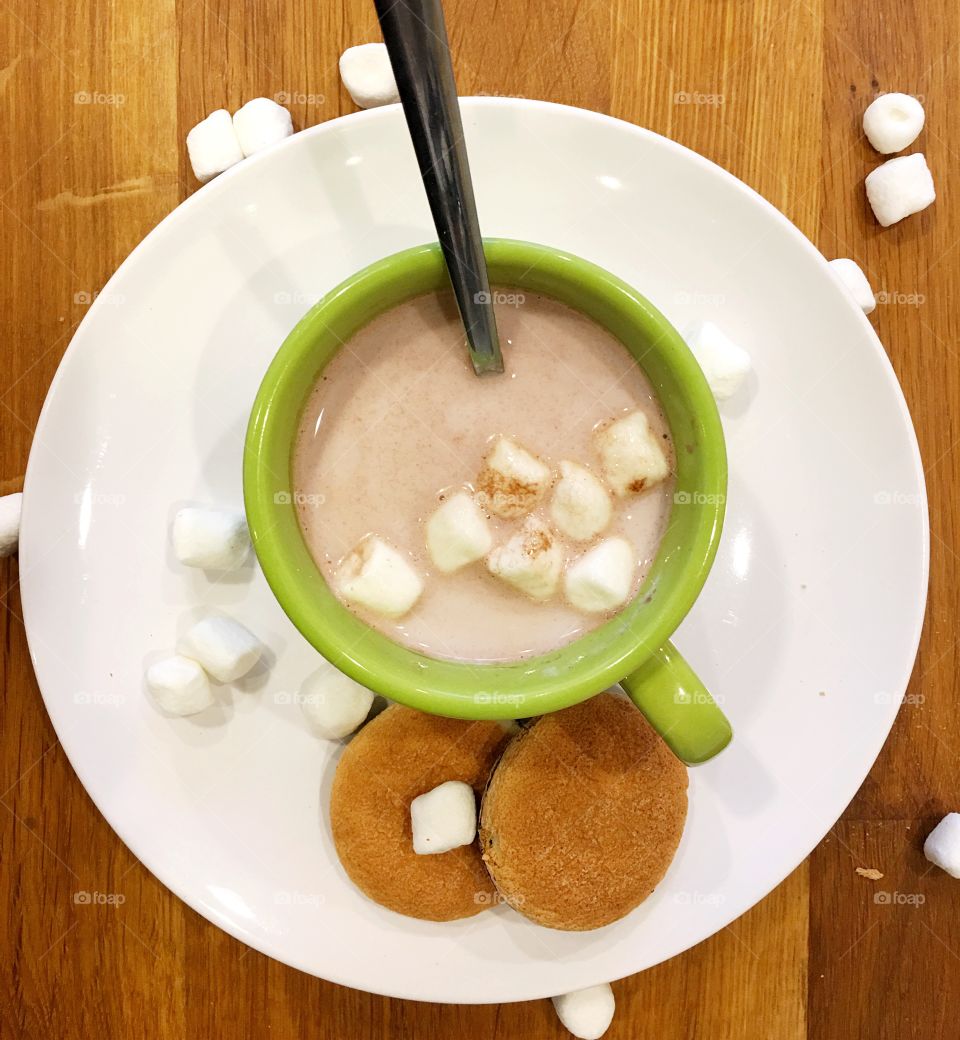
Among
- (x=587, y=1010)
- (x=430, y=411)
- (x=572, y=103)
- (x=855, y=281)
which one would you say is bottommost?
(x=587, y=1010)

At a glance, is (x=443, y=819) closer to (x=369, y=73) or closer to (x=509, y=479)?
(x=509, y=479)

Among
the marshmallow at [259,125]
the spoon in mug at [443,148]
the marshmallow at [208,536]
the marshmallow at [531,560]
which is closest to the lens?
the spoon in mug at [443,148]

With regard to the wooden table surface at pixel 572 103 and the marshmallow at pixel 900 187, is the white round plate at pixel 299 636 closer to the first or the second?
the wooden table surface at pixel 572 103

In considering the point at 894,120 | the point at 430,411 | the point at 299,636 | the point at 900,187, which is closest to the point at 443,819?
the point at 299,636

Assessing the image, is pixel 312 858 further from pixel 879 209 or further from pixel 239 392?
pixel 879 209

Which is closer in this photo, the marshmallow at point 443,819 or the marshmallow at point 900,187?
the marshmallow at point 443,819

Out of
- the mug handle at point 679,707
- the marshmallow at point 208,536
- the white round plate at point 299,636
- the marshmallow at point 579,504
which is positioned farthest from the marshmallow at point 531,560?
the marshmallow at point 208,536
